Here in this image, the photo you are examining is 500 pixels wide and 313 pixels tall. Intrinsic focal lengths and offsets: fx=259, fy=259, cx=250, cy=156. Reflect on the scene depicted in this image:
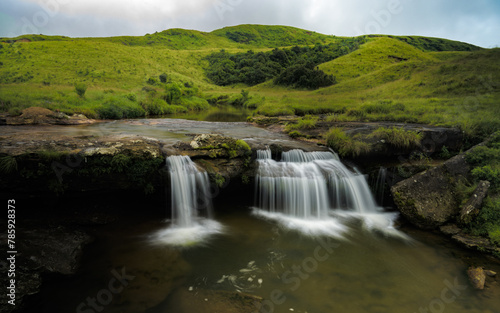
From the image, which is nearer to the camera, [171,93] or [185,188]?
[185,188]

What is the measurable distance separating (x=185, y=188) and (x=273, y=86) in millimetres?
47355

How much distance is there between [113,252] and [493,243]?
10494mm

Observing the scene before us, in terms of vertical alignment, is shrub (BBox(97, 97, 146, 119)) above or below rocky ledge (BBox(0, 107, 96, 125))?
above

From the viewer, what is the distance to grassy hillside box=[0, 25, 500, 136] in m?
17.5

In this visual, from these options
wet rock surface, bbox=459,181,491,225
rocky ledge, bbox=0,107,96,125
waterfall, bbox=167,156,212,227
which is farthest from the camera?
rocky ledge, bbox=0,107,96,125

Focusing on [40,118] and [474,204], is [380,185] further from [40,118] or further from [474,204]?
A: [40,118]

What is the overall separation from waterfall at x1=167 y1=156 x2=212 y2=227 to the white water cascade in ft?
7.30

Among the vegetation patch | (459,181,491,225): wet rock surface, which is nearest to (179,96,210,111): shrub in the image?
the vegetation patch

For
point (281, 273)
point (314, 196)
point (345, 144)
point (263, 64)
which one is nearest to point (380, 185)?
point (345, 144)

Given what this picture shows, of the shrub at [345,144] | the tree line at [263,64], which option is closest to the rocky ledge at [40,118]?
the shrub at [345,144]

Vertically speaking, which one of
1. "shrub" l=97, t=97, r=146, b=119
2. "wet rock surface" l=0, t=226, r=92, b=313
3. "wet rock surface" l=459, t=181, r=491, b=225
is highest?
"shrub" l=97, t=97, r=146, b=119

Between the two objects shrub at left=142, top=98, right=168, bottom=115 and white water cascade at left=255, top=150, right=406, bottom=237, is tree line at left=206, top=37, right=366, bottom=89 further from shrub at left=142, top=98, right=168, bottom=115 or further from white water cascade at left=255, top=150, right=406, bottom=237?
white water cascade at left=255, top=150, right=406, bottom=237

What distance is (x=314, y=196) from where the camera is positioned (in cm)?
993

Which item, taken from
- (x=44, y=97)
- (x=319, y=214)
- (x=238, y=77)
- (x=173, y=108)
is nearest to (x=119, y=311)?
(x=319, y=214)
